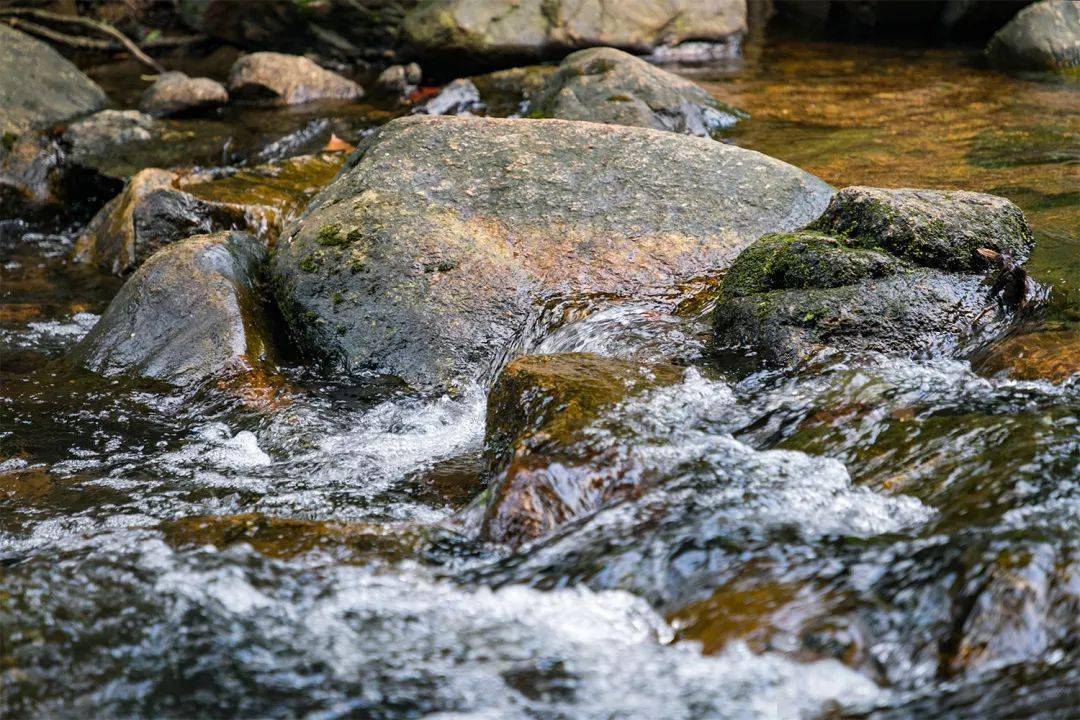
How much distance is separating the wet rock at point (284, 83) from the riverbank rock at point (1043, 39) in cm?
714

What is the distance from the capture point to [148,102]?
10438 mm

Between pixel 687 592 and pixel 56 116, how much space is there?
28.7 ft

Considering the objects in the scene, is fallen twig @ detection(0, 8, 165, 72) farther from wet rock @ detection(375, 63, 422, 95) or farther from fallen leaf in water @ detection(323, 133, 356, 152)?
→ fallen leaf in water @ detection(323, 133, 356, 152)

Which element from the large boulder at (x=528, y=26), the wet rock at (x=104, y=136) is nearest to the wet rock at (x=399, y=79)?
the large boulder at (x=528, y=26)

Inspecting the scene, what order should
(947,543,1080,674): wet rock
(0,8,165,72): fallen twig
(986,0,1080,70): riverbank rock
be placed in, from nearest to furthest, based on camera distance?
(947,543,1080,674): wet rock < (986,0,1080,70): riverbank rock < (0,8,165,72): fallen twig

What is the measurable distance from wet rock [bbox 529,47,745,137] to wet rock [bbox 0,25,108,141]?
4581 millimetres

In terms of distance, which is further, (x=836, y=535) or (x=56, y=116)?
(x=56, y=116)

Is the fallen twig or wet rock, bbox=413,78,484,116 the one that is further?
the fallen twig

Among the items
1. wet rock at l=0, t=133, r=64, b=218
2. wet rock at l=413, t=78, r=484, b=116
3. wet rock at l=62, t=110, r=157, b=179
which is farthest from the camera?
wet rock at l=413, t=78, r=484, b=116

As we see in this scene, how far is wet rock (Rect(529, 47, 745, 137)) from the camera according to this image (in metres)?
7.91

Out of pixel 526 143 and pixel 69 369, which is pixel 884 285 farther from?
pixel 69 369

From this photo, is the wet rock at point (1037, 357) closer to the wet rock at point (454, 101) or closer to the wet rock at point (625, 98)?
the wet rock at point (625, 98)

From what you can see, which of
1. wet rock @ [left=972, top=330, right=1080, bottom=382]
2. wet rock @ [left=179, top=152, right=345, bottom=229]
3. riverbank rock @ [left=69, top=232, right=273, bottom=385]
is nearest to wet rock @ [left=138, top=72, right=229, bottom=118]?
wet rock @ [left=179, top=152, right=345, bottom=229]

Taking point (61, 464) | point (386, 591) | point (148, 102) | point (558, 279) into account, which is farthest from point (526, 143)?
point (148, 102)
